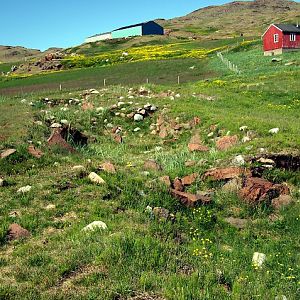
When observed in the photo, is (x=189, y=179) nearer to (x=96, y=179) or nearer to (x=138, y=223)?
(x=96, y=179)

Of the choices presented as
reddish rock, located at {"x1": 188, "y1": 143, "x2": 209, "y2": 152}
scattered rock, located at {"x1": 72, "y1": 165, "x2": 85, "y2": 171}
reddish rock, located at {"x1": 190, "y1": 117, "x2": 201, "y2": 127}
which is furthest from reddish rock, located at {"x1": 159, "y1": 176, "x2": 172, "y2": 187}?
reddish rock, located at {"x1": 190, "y1": 117, "x2": 201, "y2": 127}

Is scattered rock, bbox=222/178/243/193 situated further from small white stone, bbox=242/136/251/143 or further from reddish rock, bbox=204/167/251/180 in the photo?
small white stone, bbox=242/136/251/143

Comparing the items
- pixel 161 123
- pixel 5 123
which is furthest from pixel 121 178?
pixel 161 123

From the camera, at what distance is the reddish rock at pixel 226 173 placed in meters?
11.4

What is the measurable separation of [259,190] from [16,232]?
6.30 m

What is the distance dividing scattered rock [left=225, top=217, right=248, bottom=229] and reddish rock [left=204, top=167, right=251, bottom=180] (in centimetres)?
179

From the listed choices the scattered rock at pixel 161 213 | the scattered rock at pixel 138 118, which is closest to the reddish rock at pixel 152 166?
the scattered rock at pixel 161 213

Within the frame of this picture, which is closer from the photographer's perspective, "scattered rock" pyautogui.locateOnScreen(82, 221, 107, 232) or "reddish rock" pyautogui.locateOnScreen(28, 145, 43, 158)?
"scattered rock" pyautogui.locateOnScreen(82, 221, 107, 232)

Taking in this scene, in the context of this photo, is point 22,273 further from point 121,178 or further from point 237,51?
point 237,51

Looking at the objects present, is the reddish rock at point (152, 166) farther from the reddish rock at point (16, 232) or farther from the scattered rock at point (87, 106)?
the scattered rock at point (87, 106)

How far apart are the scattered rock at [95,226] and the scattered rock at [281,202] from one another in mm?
4973

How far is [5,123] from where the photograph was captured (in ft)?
50.9

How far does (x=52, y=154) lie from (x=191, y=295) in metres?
7.91

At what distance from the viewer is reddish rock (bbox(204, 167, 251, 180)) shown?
11398mm
